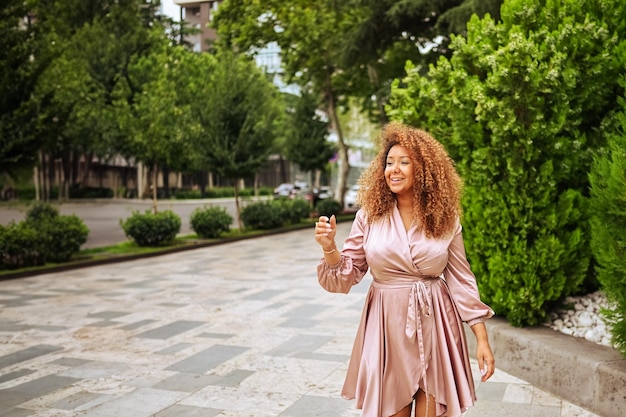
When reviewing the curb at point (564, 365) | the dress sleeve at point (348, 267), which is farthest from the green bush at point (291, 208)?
the dress sleeve at point (348, 267)

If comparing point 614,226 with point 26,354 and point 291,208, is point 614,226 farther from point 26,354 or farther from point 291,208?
point 291,208

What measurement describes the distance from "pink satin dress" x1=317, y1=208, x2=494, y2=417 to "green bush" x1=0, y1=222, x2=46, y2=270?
38.9 ft

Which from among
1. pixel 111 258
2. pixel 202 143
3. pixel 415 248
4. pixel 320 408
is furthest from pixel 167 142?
pixel 415 248

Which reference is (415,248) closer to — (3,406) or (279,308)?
(3,406)

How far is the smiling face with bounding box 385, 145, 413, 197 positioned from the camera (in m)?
3.17

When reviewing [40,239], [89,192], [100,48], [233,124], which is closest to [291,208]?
[233,124]

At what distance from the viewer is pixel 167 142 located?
20.4 meters

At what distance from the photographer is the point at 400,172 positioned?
3.18m

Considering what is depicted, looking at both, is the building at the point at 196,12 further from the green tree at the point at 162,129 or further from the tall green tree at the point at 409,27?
the tall green tree at the point at 409,27

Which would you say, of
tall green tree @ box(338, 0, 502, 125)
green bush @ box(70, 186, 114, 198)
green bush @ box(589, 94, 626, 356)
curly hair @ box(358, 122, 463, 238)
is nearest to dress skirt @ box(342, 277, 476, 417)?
curly hair @ box(358, 122, 463, 238)

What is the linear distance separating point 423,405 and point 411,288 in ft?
1.76

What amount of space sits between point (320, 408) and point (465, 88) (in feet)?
10.5

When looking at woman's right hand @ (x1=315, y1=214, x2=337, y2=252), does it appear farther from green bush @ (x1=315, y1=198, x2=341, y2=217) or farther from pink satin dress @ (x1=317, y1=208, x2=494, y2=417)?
green bush @ (x1=315, y1=198, x2=341, y2=217)

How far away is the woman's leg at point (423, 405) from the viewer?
122 inches
